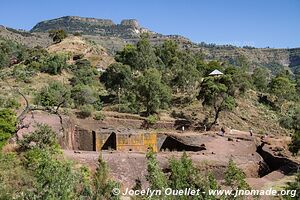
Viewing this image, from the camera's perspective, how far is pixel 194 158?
2278cm

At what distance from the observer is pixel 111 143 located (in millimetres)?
28781

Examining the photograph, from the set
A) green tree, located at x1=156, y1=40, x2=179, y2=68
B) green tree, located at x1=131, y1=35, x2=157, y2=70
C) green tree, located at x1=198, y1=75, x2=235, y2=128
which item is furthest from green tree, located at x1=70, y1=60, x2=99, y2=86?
green tree, located at x1=198, y1=75, x2=235, y2=128

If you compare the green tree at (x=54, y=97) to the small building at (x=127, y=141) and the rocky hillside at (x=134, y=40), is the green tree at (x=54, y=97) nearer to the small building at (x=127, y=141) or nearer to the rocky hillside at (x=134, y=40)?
the small building at (x=127, y=141)

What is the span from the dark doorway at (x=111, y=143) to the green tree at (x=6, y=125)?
878 centimetres

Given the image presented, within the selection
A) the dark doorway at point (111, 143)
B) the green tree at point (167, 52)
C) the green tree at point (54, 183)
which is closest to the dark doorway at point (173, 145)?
the dark doorway at point (111, 143)

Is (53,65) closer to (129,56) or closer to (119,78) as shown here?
(129,56)

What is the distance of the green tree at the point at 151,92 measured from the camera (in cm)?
3597

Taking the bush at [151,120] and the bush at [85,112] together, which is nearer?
Result: the bush at [85,112]

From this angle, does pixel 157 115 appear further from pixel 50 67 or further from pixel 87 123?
pixel 50 67

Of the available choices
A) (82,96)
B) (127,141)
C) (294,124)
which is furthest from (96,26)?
(127,141)

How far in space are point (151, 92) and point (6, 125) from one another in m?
17.8

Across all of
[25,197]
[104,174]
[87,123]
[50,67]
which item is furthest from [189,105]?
[25,197]

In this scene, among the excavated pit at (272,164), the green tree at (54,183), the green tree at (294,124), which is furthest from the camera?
the green tree at (294,124)

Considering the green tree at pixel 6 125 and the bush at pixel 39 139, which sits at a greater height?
the green tree at pixel 6 125
